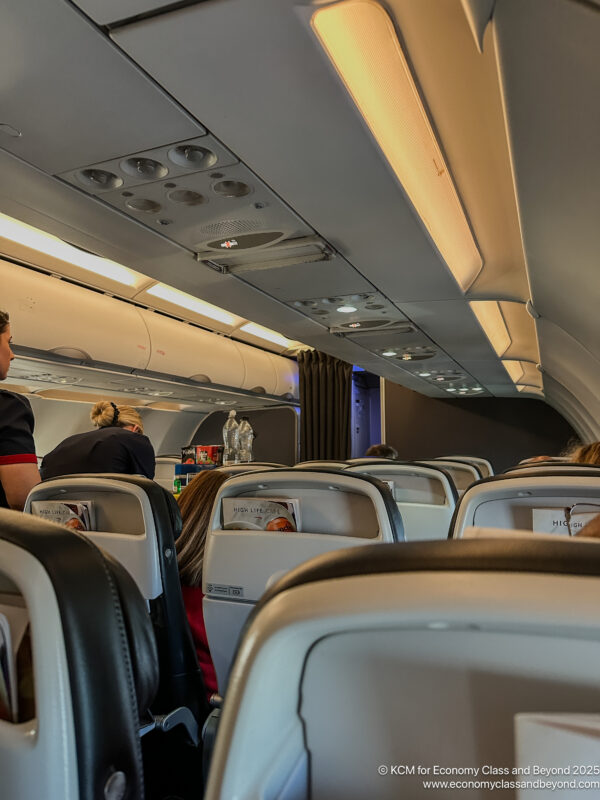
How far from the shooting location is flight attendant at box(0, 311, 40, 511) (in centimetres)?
256

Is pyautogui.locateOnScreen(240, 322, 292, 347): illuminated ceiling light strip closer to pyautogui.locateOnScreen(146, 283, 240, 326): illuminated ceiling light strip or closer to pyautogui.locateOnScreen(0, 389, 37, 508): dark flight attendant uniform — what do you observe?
pyautogui.locateOnScreen(146, 283, 240, 326): illuminated ceiling light strip

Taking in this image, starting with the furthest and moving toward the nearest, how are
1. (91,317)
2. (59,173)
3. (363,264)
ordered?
(91,317), (363,264), (59,173)

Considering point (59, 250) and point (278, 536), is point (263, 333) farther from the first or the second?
point (278, 536)

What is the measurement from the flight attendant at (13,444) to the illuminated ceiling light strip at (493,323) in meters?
3.35

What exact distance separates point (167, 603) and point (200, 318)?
6.61 metres

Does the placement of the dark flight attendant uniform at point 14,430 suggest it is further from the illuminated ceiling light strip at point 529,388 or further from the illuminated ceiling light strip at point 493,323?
the illuminated ceiling light strip at point 529,388

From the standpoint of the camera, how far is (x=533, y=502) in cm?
212

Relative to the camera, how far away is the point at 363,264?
371 centimetres

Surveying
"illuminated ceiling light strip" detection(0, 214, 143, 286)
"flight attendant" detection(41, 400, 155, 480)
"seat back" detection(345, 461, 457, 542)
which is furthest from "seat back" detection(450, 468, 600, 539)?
"illuminated ceiling light strip" detection(0, 214, 143, 286)

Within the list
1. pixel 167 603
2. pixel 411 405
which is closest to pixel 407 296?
pixel 167 603

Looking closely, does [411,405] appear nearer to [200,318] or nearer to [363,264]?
[200,318]

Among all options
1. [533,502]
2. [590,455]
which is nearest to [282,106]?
[533,502]

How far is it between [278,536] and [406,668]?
5.40 feet

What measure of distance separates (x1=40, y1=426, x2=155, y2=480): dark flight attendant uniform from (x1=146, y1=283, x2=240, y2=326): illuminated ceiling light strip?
314 centimetres
